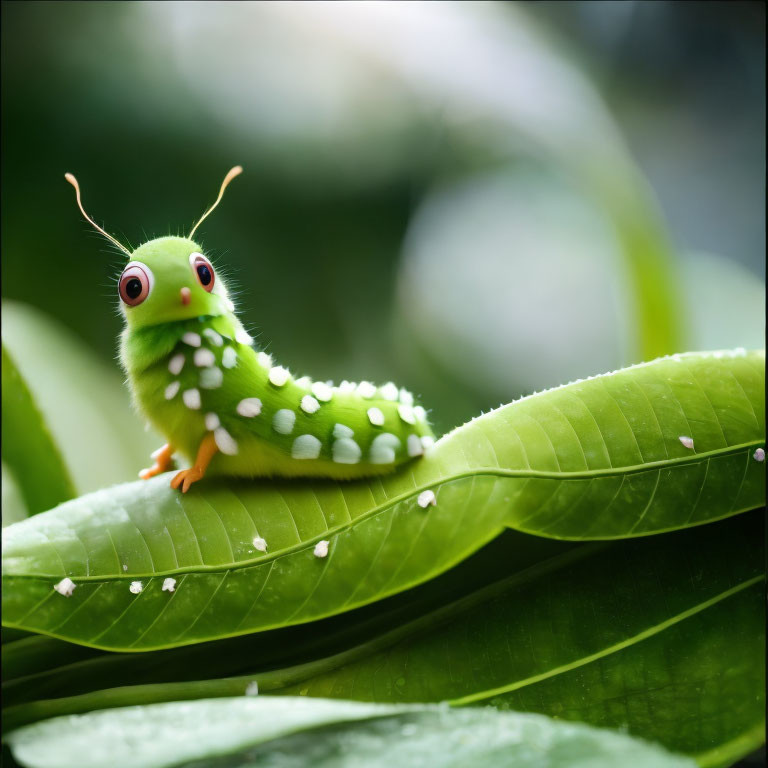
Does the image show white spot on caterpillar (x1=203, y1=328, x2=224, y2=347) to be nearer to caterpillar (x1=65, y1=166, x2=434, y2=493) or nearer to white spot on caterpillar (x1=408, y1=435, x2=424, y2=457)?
caterpillar (x1=65, y1=166, x2=434, y2=493)

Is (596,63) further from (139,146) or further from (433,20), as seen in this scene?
(139,146)

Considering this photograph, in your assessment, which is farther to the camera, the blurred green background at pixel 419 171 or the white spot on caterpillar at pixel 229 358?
the blurred green background at pixel 419 171

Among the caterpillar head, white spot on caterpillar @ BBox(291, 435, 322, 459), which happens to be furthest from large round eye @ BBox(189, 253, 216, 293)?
white spot on caterpillar @ BBox(291, 435, 322, 459)

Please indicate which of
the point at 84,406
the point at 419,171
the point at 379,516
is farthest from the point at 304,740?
the point at 419,171

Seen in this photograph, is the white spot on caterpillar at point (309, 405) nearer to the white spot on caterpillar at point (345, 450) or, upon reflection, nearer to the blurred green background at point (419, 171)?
the white spot on caterpillar at point (345, 450)

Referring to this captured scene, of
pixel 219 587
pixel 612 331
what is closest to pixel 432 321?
pixel 612 331

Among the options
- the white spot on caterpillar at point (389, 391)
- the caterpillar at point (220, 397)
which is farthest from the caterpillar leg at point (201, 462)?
the white spot on caterpillar at point (389, 391)
